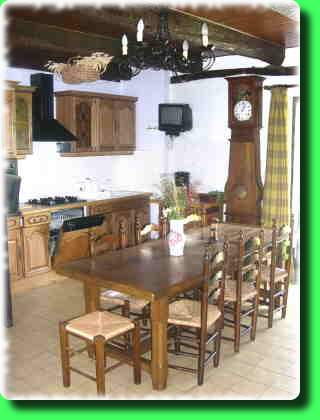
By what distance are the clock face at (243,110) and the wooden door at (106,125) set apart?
73.2 inches

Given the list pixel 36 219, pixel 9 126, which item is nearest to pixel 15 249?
pixel 36 219

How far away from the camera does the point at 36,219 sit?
199 inches

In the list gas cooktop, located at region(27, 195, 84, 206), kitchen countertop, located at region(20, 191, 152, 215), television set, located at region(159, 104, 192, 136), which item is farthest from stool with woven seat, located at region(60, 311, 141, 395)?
television set, located at region(159, 104, 192, 136)

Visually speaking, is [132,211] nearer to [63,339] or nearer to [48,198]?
[48,198]

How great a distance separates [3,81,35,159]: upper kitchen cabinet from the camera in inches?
189

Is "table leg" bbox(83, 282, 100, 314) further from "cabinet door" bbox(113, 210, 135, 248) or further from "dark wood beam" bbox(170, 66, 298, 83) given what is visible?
"dark wood beam" bbox(170, 66, 298, 83)

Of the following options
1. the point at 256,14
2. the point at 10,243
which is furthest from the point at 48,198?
the point at 256,14

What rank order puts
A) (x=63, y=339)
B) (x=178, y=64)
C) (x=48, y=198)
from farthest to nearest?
(x=48, y=198) < (x=178, y=64) < (x=63, y=339)

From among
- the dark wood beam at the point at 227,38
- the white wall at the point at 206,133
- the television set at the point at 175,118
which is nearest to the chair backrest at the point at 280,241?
the dark wood beam at the point at 227,38

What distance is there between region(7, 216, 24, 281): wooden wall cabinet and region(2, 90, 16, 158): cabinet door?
28.4 inches

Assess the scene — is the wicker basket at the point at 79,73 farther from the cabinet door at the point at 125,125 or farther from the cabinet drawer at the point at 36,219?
the cabinet door at the point at 125,125

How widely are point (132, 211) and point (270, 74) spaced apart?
2.54 meters

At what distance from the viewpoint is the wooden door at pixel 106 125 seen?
6117 mm

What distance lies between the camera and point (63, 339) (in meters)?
2.85
